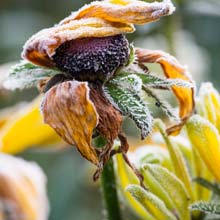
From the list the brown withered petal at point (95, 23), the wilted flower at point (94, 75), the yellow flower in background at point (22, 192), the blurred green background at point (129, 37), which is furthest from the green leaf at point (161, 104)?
the blurred green background at point (129, 37)

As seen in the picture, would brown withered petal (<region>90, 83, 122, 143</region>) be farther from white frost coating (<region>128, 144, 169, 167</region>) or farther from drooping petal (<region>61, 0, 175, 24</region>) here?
white frost coating (<region>128, 144, 169, 167</region>)

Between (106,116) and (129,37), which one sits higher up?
(106,116)

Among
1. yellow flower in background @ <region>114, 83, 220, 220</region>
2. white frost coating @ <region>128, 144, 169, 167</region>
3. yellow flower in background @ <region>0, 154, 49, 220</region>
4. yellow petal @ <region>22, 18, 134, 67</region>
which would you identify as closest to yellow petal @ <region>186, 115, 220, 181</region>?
yellow flower in background @ <region>114, 83, 220, 220</region>

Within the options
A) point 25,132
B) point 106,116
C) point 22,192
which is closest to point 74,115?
point 106,116

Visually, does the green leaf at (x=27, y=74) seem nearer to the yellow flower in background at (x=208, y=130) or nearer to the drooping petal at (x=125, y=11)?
the drooping petal at (x=125, y=11)

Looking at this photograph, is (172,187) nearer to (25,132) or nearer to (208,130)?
(208,130)

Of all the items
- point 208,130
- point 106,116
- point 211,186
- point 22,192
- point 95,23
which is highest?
point 95,23

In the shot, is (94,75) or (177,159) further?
(177,159)
